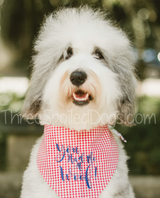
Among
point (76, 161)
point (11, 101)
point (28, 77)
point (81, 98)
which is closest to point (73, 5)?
point (28, 77)

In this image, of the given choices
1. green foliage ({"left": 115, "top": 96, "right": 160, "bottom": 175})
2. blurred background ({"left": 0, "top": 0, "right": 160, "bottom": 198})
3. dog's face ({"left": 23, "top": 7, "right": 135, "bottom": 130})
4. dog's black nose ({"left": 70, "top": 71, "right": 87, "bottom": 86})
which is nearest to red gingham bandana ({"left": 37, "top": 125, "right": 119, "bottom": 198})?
dog's face ({"left": 23, "top": 7, "right": 135, "bottom": 130})

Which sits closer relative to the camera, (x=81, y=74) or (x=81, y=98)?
(x=81, y=74)

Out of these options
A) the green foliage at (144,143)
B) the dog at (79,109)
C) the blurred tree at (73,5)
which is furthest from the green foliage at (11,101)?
the dog at (79,109)

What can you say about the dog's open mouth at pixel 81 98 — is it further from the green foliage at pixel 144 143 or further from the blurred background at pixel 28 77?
the green foliage at pixel 144 143

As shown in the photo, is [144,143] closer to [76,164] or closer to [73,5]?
[73,5]

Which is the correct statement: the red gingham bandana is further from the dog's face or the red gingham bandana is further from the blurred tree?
the blurred tree

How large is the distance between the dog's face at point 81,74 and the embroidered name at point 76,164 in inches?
7.8

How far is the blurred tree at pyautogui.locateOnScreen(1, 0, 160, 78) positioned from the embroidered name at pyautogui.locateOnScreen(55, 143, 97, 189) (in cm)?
181

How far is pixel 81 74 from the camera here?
5.80ft

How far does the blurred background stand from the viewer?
12.0 ft

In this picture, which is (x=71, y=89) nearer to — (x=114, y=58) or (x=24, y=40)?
(x=114, y=58)

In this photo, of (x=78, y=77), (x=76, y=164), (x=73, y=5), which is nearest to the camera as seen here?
(x=78, y=77)

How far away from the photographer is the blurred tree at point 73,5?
371 centimetres

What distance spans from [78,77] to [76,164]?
26.8 inches
